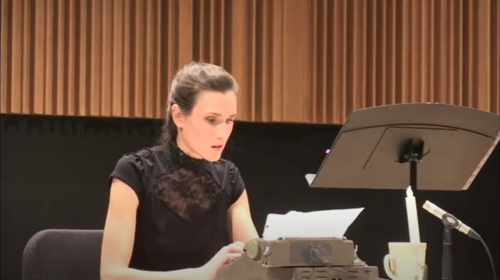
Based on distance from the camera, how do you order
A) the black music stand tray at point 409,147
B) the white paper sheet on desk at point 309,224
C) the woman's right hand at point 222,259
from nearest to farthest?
the white paper sheet on desk at point 309,224 < the woman's right hand at point 222,259 < the black music stand tray at point 409,147

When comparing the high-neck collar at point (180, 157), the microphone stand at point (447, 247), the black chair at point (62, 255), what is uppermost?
the high-neck collar at point (180, 157)

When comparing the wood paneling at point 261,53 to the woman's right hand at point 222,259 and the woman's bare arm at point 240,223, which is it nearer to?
the woman's bare arm at point 240,223

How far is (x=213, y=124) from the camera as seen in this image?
7.81 ft

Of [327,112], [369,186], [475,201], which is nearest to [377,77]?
[327,112]

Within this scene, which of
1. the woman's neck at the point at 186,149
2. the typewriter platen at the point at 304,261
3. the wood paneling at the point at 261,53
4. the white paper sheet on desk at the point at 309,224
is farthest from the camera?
the wood paneling at the point at 261,53

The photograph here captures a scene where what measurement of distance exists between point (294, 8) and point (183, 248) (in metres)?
1.78

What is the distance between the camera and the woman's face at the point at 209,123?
238 centimetres

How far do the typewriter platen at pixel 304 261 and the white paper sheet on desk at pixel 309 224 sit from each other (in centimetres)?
9

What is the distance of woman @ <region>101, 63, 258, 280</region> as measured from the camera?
237 centimetres

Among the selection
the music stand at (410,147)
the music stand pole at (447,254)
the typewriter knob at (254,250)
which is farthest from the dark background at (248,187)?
the typewriter knob at (254,250)

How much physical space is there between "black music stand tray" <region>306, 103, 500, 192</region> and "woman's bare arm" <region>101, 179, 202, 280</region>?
0.56m

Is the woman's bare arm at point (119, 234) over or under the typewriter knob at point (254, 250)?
under

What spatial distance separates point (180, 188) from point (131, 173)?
171mm

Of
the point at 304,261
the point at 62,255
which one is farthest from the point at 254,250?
the point at 62,255
